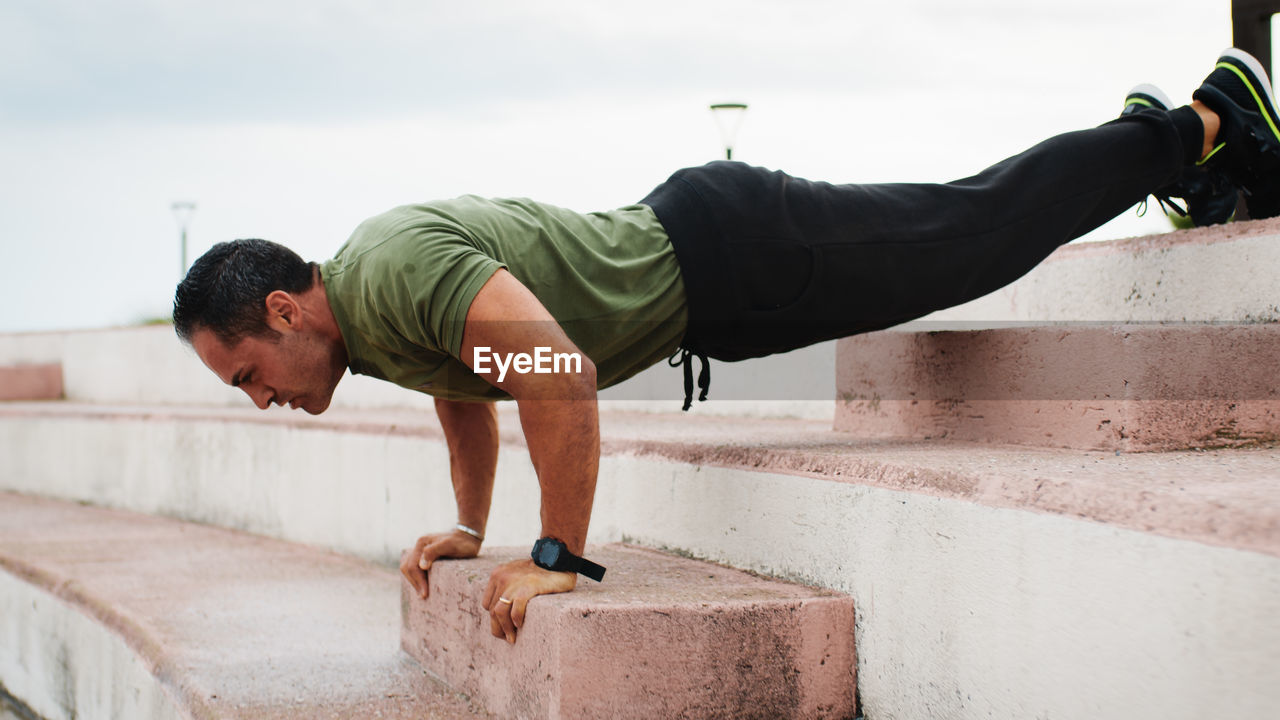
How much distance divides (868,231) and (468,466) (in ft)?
3.06

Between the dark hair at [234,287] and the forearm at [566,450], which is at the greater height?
the dark hair at [234,287]

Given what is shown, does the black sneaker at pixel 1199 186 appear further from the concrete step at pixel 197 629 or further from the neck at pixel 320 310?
the concrete step at pixel 197 629

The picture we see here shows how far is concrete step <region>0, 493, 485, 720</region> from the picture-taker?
2117mm

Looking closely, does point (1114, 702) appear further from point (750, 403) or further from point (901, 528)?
point (750, 403)

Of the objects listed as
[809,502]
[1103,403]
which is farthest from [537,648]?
[1103,403]

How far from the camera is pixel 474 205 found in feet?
6.45

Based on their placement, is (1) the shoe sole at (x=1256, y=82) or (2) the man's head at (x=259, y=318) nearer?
(2) the man's head at (x=259, y=318)

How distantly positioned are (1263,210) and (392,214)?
5.93ft

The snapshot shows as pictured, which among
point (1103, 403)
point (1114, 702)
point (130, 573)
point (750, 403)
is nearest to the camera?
point (1114, 702)

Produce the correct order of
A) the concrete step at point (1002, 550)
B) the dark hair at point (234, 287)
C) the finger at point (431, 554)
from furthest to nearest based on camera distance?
1. the finger at point (431, 554)
2. the dark hair at point (234, 287)
3. the concrete step at point (1002, 550)

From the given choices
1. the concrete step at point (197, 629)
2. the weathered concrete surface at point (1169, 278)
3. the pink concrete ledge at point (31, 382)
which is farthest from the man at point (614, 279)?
the pink concrete ledge at point (31, 382)

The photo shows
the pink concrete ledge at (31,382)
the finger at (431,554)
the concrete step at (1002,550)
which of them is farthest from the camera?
the pink concrete ledge at (31,382)

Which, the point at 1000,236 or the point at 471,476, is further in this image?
the point at 471,476

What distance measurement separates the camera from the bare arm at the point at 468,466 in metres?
2.24
